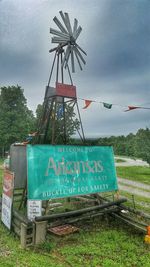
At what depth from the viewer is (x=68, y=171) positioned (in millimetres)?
8164

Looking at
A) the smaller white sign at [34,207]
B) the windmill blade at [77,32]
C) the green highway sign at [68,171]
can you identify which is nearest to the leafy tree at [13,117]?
the windmill blade at [77,32]

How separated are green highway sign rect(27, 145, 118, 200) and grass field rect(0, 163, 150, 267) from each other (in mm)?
1339

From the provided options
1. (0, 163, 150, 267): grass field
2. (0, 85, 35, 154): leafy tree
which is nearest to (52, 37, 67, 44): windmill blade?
(0, 163, 150, 267): grass field

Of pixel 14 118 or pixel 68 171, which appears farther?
pixel 14 118

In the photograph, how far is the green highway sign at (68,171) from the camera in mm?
7492

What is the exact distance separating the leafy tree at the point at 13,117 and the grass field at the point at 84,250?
31044 mm

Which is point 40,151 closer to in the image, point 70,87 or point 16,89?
point 70,87

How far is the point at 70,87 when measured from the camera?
31.8 ft

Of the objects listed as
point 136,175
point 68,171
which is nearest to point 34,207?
point 68,171

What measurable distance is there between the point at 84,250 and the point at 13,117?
113 feet

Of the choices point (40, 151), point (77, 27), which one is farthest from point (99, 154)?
point (77, 27)

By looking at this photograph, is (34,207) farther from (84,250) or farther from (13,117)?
(13,117)

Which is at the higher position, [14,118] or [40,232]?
[14,118]

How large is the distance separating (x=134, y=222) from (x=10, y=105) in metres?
36.2
